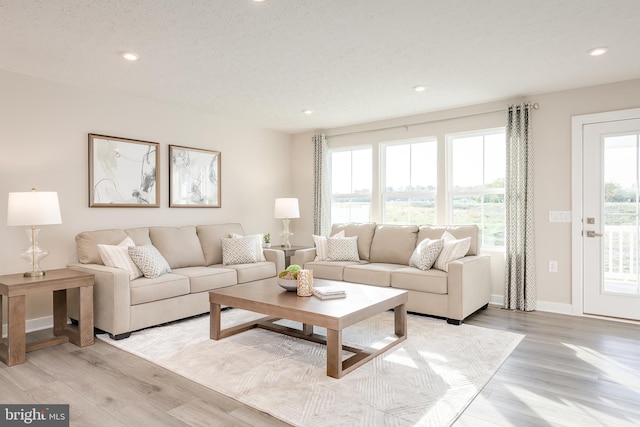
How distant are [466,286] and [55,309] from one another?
12.7 ft

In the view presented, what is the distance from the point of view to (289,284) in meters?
3.31

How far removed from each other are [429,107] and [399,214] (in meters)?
1.53

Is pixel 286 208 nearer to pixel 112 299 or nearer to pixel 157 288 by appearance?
pixel 157 288

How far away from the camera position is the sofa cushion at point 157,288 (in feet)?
Answer: 11.7

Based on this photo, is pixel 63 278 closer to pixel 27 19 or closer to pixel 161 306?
pixel 161 306

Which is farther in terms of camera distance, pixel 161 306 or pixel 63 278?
pixel 161 306

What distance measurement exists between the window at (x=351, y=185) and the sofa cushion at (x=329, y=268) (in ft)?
4.14

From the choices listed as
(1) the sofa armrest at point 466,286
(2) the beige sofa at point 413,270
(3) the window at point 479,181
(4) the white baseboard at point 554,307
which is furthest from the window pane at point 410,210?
(4) the white baseboard at point 554,307

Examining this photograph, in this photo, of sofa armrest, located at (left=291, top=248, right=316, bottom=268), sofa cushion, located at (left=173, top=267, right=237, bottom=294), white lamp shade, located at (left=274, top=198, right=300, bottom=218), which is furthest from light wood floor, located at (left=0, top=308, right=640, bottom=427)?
white lamp shade, located at (left=274, top=198, right=300, bottom=218)

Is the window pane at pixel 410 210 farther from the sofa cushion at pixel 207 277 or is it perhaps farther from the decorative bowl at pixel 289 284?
the decorative bowl at pixel 289 284

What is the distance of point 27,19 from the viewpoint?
2.63 m

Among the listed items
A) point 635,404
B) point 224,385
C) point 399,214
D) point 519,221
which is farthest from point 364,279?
point 635,404

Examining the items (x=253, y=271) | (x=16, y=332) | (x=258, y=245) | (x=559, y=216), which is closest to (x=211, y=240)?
(x=258, y=245)

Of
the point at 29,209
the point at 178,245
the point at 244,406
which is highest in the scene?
the point at 29,209
